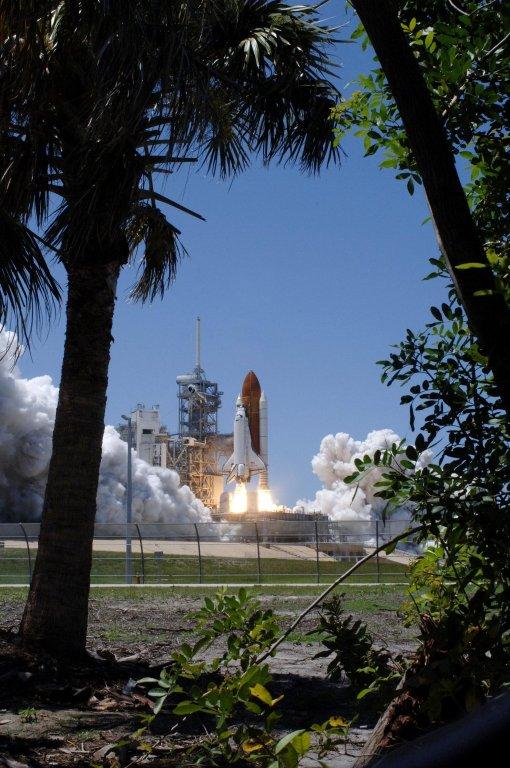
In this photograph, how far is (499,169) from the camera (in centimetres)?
317

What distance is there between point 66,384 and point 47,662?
8.40 feet

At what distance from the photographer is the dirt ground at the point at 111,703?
519 centimetres

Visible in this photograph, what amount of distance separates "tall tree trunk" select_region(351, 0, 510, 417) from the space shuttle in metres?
78.6

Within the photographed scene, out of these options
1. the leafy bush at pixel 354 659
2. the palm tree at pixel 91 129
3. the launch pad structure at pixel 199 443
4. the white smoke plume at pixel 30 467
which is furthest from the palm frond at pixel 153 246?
the launch pad structure at pixel 199 443

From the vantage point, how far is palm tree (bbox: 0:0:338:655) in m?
6.36

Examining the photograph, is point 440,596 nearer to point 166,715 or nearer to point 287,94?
point 166,715

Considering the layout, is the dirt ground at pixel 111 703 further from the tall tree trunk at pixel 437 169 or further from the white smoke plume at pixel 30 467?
the white smoke plume at pixel 30 467

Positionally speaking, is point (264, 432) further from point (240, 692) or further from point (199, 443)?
point (240, 692)

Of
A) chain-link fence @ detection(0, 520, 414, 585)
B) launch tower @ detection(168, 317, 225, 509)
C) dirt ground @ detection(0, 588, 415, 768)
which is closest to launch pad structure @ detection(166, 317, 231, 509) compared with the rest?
launch tower @ detection(168, 317, 225, 509)

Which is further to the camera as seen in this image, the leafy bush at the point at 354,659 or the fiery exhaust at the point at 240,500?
the fiery exhaust at the point at 240,500

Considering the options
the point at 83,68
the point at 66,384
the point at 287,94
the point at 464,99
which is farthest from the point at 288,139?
the point at 464,99

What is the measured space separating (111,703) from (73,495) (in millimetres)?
1944

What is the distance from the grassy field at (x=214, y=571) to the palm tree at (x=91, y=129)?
17.8 metres

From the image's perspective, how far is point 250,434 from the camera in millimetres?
85438
